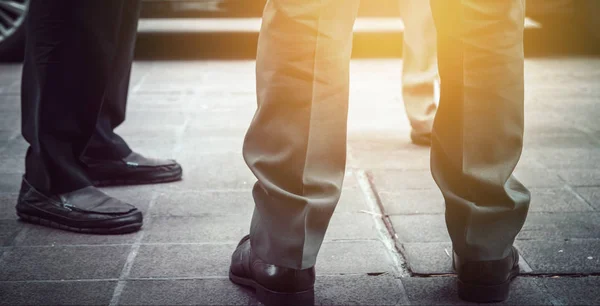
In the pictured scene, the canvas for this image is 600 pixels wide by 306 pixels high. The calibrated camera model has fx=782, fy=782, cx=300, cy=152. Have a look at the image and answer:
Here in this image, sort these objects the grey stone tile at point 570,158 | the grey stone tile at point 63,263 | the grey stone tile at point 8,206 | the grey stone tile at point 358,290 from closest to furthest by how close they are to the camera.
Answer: the grey stone tile at point 358,290, the grey stone tile at point 63,263, the grey stone tile at point 8,206, the grey stone tile at point 570,158

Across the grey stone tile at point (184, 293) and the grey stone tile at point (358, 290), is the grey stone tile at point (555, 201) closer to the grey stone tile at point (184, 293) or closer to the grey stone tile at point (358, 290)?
the grey stone tile at point (358, 290)

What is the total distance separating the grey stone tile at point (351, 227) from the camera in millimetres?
2318

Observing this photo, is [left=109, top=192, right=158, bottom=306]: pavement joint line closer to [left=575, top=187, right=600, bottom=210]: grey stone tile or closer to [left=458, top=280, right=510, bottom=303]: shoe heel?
[left=458, top=280, right=510, bottom=303]: shoe heel

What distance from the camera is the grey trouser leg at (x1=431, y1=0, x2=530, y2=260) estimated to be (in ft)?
5.59

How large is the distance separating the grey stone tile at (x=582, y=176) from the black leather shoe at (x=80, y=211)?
5.17 ft

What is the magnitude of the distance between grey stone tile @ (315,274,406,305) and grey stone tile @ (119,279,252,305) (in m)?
→ 0.19

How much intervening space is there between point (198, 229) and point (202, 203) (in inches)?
10.8

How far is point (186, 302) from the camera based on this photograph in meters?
1.86

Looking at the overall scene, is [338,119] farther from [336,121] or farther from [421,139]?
[421,139]

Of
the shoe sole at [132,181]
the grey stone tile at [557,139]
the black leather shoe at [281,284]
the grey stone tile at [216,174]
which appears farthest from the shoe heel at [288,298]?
the grey stone tile at [557,139]

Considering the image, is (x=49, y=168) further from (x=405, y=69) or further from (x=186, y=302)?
(x=405, y=69)

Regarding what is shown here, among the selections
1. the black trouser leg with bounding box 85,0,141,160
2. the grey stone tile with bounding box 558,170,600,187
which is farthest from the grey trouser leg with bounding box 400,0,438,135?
the black trouser leg with bounding box 85,0,141,160

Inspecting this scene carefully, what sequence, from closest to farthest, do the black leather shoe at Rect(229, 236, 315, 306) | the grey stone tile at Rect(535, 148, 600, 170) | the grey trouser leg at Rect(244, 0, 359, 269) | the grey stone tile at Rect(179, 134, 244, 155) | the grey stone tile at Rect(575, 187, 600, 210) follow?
the grey trouser leg at Rect(244, 0, 359, 269)
the black leather shoe at Rect(229, 236, 315, 306)
the grey stone tile at Rect(575, 187, 600, 210)
the grey stone tile at Rect(535, 148, 600, 170)
the grey stone tile at Rect(179, 134, 244, 155)

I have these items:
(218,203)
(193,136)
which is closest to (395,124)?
(193,136)
